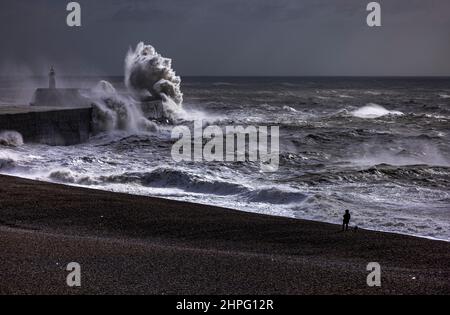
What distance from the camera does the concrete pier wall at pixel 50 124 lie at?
16.6 metres

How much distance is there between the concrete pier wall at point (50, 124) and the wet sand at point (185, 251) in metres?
7.30

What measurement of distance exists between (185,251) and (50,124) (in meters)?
13.2

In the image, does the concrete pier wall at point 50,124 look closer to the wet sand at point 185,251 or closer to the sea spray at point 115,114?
the sea spray at point 115,114

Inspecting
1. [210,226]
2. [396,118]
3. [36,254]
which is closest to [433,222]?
[210,226]

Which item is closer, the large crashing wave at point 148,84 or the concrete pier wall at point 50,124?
the concrete pier wall at point 50,124

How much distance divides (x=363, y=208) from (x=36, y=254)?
5808 millimetres

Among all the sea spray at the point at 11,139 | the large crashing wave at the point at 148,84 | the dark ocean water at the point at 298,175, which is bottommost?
the dark ocean water at the point at 298,175

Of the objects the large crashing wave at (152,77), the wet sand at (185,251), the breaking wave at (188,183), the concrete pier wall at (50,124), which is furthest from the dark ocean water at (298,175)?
the large crashing wave at (152,77)

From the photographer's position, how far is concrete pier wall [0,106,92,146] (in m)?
16.6

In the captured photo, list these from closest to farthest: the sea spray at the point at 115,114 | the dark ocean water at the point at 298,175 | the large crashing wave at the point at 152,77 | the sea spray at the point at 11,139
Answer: the dark ocean water at the point at 298,175 → the sea spray at the point at 11,139 → the sea spray at the point at 115,114 → the large crashing wave at the point at 152,77

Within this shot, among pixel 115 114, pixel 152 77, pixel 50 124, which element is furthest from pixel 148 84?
pixel 50 124

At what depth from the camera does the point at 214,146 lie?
18141mm

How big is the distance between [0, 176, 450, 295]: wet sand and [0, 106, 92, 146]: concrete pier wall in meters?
7.30
